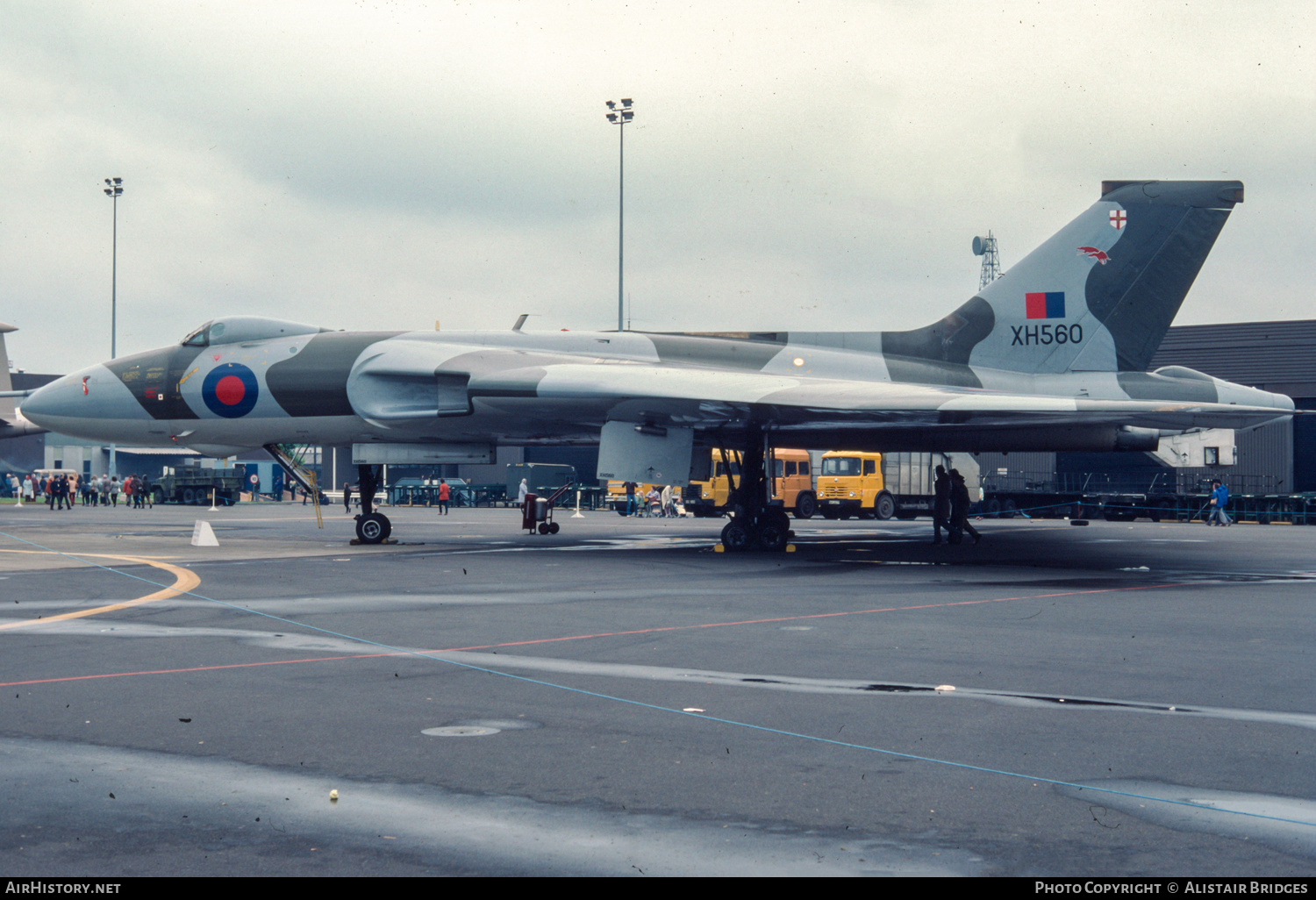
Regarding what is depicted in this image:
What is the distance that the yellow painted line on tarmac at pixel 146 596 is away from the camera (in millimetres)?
10125

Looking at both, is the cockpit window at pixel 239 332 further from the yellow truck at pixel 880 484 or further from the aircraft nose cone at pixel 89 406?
the yellow truck at pixel 880 484

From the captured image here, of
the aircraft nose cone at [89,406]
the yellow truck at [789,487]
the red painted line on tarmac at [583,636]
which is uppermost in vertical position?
the aircraft nose cone at [89,406]

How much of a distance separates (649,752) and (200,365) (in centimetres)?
1727

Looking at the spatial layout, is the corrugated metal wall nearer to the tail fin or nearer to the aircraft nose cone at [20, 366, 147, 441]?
Result: the tail fin

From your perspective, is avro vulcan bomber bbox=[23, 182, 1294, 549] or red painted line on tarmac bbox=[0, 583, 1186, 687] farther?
avro vulcan bomber bbox=[23, 182, 1294, 549]

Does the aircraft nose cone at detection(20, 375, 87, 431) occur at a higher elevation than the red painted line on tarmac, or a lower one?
higher

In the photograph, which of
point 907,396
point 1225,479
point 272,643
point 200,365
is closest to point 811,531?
point 907,396

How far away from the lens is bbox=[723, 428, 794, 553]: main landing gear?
19.2 m

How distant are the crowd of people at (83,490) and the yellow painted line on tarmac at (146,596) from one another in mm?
30467

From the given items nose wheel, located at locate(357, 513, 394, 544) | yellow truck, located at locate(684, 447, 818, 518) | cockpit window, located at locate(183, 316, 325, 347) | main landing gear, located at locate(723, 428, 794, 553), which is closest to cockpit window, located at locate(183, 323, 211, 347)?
cockpit window, located at locate(183, 316, 325, 347)

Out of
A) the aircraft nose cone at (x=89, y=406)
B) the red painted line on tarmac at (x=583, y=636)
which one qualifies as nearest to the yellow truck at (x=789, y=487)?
the aircraft nose cone at (x=89, y=406)

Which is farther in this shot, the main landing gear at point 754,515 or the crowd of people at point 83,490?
the crowd of people at point 83,490

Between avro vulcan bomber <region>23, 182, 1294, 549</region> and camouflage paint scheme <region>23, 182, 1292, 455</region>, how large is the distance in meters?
0.03

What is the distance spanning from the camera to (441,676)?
731 cm
